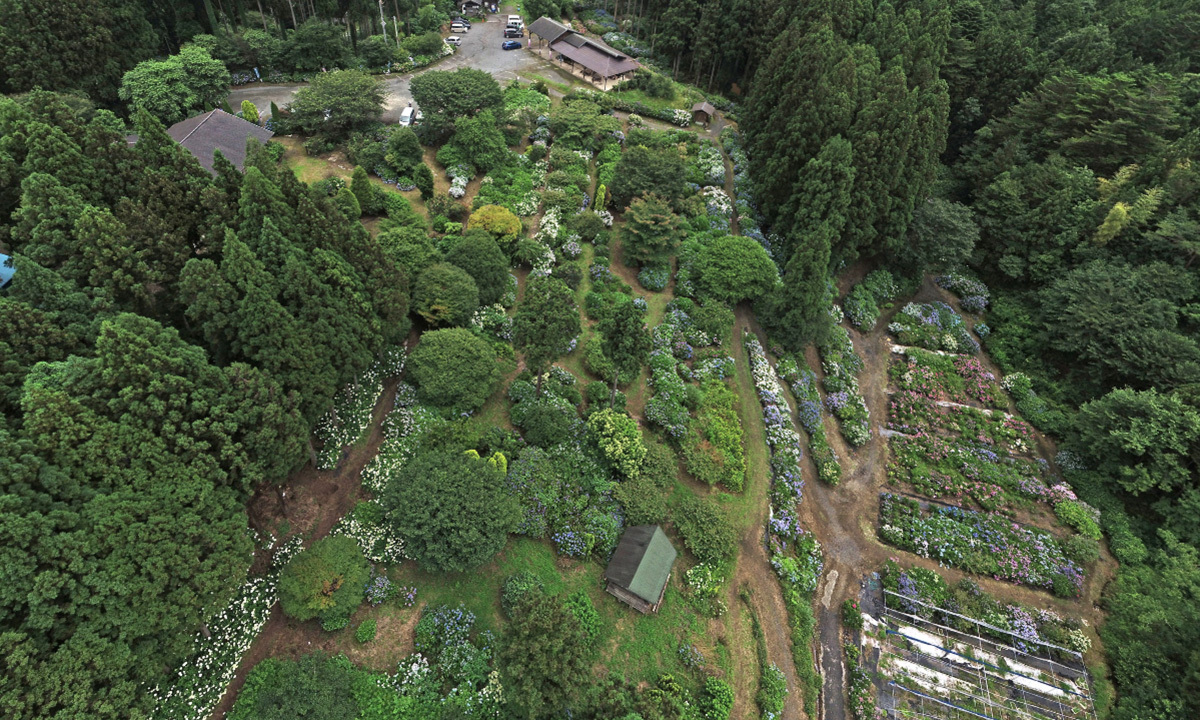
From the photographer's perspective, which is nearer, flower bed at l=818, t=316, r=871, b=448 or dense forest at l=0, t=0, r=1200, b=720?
dense forest at l=0, t=0, r=1200, b=720

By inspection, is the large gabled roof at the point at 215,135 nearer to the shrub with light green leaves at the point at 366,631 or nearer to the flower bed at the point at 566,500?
the flower bed at the point at 566,500

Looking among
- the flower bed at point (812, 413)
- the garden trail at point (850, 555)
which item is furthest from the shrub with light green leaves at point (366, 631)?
the flower bed at point (812, 413)

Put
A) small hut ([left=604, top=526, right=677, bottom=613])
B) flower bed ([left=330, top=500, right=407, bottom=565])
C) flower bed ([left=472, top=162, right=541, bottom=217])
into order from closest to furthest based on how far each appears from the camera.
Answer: flower bed ([left=330, top=500, right=407, bottom=565]) → small hut ([left=604, top=526, right=677, bottom=613]) → flower bed ([left=472, top=162, right=541, bottom=217])

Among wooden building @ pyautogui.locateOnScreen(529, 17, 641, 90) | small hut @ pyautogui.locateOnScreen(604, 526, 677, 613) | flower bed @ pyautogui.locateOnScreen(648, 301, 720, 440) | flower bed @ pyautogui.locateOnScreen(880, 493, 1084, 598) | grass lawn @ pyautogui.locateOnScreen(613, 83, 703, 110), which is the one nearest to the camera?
small hut @ pyautogui.locateOnScreen(604, 526, 677, 613)

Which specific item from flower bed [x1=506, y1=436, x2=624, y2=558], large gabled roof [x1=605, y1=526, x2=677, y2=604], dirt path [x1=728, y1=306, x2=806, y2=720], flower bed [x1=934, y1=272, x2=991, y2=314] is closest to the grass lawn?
flower bed [x1=934, y1=272, x2=991, y2=314]

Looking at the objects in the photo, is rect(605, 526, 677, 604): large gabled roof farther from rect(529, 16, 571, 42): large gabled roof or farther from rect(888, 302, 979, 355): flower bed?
rect(529, 16, 571, 42): large gabled roof

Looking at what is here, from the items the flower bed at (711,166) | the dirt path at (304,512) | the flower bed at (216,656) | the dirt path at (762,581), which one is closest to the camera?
the flower bed at (216,656)

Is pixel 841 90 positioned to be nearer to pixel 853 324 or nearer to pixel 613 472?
pixel 853 324

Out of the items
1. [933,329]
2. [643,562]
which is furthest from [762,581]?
[933,329]
